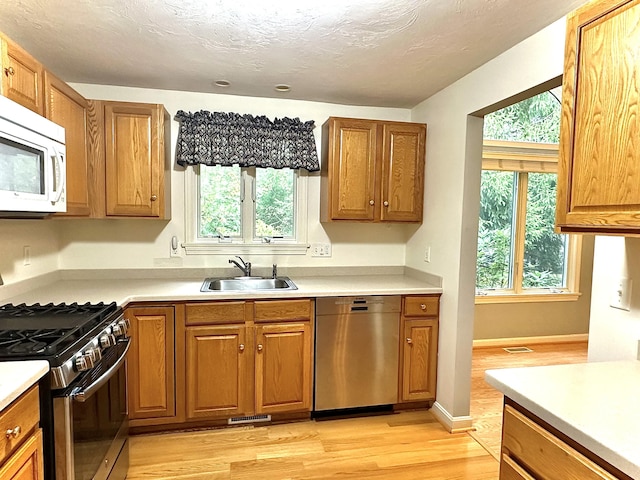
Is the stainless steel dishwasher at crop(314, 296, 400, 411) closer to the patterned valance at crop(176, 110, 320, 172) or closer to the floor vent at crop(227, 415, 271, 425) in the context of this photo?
the floor vent at crop(227, 415, 271, 425)

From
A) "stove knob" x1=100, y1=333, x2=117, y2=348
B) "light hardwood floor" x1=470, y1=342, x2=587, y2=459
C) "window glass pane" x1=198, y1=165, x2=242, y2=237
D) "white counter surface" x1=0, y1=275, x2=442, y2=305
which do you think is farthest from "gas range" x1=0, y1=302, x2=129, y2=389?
"light hardwood floor" x1=470, y1=342, x2=587, y2=459

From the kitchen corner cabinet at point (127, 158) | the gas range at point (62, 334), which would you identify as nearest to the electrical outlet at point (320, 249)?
the kitchen corner cabinet at point (127, 158)

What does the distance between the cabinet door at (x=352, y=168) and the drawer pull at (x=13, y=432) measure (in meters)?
2.15

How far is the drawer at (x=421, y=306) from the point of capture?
2.75 meters

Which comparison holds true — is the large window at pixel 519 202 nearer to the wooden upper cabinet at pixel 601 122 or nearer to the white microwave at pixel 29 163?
the wooden upper cabinet at pixel 601 122

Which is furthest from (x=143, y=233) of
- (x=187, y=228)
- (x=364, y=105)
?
(x=364, y=105)

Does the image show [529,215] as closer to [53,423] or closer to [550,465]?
[550,465]

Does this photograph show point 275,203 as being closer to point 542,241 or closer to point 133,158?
point 133,158

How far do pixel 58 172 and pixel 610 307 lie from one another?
2465 mm

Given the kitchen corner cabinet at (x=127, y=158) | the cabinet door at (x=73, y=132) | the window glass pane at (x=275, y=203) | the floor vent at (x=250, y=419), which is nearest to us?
the cabinet door at (x=73, y=132)

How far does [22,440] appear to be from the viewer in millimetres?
1246

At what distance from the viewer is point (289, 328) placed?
2605 mm

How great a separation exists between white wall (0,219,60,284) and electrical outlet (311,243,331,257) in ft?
6.18

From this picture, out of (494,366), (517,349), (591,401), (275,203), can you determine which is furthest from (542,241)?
(591,401)
